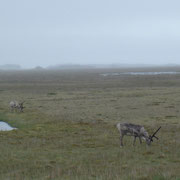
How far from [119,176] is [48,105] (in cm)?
3011

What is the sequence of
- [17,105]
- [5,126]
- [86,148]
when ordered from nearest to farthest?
1. [86,148]
2. [5,126]
3. [17,105]

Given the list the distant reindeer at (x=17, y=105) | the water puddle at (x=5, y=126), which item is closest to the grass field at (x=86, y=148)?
the water puddle at (x=5, y=126)

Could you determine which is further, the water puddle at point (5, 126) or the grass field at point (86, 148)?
the water puddle at point (5, 126)

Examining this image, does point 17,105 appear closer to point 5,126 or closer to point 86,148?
point 5,126

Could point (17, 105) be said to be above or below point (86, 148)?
above

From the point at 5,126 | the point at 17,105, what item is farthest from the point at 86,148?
the point at 17,105

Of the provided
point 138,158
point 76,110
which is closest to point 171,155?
point 138,158

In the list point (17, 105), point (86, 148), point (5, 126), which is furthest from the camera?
point (17, 105)

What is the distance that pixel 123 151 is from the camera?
18094 mm

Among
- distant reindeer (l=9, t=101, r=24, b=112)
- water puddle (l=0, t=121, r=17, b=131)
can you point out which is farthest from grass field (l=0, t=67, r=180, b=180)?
distant reindeer (l=9, t=101, r=24, b=112)

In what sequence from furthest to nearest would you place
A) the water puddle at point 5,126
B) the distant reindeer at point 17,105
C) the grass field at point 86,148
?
the distant reindeer at point 17,105 → the water puddle at point 5,126 → the grass field at point 86,148

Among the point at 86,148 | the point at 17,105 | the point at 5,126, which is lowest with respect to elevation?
the point at 5,126

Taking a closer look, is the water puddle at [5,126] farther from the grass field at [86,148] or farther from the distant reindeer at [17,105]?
the distant reindeer at [17,105]

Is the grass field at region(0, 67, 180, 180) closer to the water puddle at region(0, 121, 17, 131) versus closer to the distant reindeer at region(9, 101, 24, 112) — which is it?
the water puddle at region(0, 121, 17, 131)
